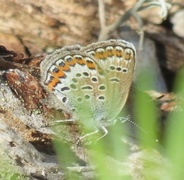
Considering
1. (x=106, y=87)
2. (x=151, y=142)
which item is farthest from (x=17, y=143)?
(x=151, y=142)

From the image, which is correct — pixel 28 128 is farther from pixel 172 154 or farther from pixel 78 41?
pixel 78 41

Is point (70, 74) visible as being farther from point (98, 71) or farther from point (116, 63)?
point (116, 63)

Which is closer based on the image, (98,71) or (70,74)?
(98,71)

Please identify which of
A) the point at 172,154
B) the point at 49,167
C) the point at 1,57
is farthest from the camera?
the point at 1,57

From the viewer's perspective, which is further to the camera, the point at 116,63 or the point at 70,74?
the point at 70,74

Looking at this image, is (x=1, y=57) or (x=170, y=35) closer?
(x=1, y=57)

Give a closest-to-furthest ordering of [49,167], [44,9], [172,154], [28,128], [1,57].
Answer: [172,154] → [49,167] → [28,128] → [1,57] → [44,9]

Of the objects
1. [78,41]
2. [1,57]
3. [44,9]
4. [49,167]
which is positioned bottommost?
[49,167]

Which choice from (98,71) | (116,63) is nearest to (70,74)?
(98,71)
